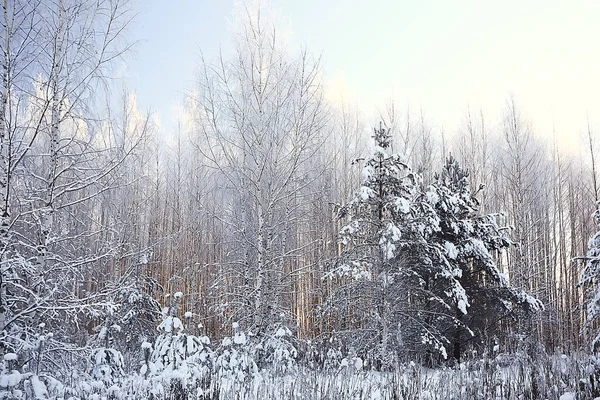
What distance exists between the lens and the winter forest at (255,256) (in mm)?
6062

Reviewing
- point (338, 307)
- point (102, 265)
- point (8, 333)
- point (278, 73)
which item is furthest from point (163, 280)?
point (8, 333)

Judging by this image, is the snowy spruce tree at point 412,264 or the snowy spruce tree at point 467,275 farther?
the snowy spruce tree at point 467,275

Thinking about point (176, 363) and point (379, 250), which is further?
point (379, 250)

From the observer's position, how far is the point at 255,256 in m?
13.1

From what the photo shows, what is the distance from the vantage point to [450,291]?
37.6 ft

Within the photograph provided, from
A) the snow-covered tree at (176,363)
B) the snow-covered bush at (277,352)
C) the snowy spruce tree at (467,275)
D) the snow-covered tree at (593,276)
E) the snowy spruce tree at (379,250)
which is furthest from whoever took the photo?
the snowy spruce tree at (467,275)

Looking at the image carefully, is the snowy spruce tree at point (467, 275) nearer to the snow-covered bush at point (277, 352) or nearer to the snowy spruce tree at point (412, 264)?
the snowy spruce tree at point (412, 264)

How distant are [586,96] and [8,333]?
990 inches

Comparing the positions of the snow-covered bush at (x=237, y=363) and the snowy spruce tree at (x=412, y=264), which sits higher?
the snowy spruce tree at (x=412, y=264)

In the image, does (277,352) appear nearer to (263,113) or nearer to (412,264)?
(412,264)

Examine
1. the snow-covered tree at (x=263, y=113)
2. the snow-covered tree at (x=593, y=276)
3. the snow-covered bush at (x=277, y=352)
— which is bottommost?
the snow-covered bush at (x=277, y=352)

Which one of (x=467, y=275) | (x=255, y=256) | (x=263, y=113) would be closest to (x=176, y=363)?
(x=263, y=113)

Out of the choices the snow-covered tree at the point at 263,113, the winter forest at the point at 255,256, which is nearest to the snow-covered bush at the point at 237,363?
the winter forest at the point at 255,256

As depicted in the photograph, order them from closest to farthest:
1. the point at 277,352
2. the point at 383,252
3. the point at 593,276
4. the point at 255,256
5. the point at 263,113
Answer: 1. the point at 593,276
2. the point at 277,352
3. the point at 263,113
4. the point at 383,252
5. the point at 255,256
